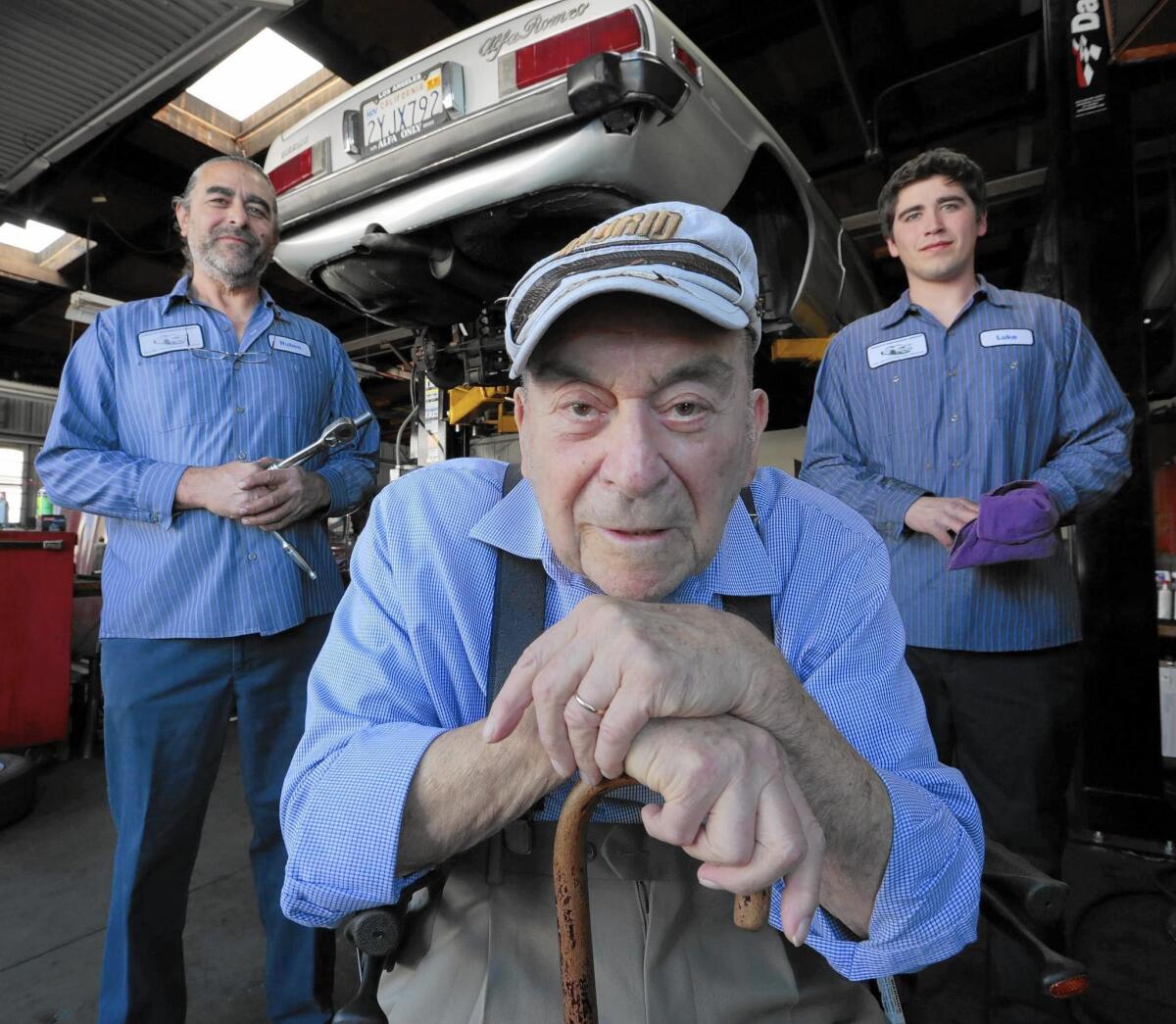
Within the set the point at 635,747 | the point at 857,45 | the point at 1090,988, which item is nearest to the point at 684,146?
the point at 635,747

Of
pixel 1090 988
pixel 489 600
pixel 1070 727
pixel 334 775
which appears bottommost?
pixel 1090 988

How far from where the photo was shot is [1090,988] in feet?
5.57

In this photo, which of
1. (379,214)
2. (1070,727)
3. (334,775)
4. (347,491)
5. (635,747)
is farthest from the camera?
(379,214)

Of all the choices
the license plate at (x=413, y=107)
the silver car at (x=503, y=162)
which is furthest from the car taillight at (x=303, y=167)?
the license plate at (x=413, y=107)

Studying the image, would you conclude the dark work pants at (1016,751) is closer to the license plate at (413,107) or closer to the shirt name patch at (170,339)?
the shirt name patch at (170,339)

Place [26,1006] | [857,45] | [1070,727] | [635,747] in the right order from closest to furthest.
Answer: [635,747] < [1070,727] < [26,1006] < [857,45]

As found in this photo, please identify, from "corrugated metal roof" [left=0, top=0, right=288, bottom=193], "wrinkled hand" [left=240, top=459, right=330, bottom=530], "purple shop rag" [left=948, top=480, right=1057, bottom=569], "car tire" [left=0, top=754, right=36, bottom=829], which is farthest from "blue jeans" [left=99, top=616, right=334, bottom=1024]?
"corrugated metal roof" [left=0, top=0, right=288, bottom=193]

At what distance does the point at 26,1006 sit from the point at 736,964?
1.89m

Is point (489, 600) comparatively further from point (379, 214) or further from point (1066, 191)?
point (1066, 191)

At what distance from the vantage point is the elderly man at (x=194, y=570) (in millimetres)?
1384

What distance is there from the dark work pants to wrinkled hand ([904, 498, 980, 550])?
288mm

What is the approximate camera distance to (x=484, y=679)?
33.2 inches

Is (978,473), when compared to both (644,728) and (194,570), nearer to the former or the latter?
(644,728)

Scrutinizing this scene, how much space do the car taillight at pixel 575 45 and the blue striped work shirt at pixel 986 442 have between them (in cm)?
102
